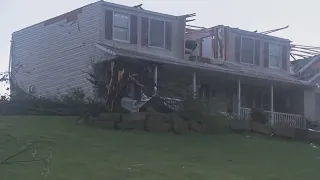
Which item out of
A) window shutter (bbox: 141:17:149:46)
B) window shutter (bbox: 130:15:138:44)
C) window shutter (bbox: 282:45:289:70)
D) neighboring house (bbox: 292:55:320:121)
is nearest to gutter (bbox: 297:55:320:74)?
neighboring house (bbox: 292:55:320:121)

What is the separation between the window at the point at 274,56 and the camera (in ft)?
102

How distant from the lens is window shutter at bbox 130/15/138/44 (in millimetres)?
25531

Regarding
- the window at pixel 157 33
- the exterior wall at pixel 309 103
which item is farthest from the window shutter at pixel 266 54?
the window at pixel 157 33

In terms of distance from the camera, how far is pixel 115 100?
2097 centimetres

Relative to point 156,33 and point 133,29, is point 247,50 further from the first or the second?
point 133,29

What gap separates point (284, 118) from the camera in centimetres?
2791

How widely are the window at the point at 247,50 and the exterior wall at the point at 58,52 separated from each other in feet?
29.3

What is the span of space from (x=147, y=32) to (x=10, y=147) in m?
13.4

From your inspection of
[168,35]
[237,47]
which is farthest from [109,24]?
[237,47]

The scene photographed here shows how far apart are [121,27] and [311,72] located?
44.2 ft

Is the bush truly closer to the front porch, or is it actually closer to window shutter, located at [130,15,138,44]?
the front porch

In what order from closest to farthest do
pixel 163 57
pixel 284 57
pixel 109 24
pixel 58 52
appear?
pixel 109 24
pixel 163 57
pixel 58 52
pixel 284 57

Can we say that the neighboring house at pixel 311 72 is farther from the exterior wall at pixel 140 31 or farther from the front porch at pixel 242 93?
the exterior wall at pixel 140 31

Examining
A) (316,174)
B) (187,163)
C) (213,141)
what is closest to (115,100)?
(213,141)
